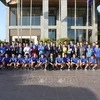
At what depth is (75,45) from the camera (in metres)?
18.8

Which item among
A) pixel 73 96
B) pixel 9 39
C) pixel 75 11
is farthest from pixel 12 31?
pixel 73 96

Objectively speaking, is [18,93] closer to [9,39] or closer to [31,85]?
[31,85]

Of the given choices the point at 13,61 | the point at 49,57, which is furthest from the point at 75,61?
the point at 13,61

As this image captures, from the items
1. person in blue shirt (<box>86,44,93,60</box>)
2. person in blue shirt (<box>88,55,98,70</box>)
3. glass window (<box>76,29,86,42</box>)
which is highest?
glass window (<box>76,29,86,42</box>)

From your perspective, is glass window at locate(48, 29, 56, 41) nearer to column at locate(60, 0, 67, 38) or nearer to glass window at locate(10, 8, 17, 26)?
column at locate(60, 0, 67, 38)

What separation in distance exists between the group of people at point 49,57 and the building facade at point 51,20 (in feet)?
50.0

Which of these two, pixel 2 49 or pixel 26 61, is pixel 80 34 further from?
pixel 2 49

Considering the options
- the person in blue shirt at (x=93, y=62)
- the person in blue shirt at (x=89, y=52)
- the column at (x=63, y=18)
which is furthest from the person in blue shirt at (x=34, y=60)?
the column at (x=63, y=18)

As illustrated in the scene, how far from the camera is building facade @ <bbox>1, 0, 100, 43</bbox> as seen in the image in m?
34.7

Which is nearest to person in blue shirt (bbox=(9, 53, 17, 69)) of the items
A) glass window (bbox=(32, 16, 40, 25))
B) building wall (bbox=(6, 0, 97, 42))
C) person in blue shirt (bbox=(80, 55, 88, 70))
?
person in blue shirt (bbox=(80, 55, 88, 70))

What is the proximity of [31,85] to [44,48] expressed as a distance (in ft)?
24.5

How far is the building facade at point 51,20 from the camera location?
34688mm

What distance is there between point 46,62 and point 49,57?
0.48 m

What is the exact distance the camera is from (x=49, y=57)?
60.5 feet
